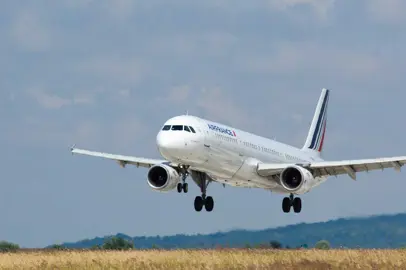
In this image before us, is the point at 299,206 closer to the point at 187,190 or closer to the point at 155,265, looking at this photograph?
the point at 187,190

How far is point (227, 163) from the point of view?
5594 cm

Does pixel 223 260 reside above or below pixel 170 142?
below

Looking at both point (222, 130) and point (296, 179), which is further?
point (296, 179)

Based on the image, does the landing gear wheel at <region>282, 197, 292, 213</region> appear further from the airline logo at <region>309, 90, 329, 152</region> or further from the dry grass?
the dry grass

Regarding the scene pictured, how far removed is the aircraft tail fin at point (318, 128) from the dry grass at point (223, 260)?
33.6 m

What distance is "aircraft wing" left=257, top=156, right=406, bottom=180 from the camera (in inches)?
2325

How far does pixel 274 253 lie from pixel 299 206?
21379 mm

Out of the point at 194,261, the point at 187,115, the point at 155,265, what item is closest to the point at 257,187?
the point at 187,115

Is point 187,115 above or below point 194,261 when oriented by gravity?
above

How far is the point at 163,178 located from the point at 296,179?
7859 millimetres

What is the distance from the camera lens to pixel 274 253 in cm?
4359

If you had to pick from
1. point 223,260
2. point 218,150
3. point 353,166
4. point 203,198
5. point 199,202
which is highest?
point 218,150

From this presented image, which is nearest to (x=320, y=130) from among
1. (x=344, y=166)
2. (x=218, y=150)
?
(x=344, y=166)

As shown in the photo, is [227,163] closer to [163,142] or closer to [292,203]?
[163,142]
